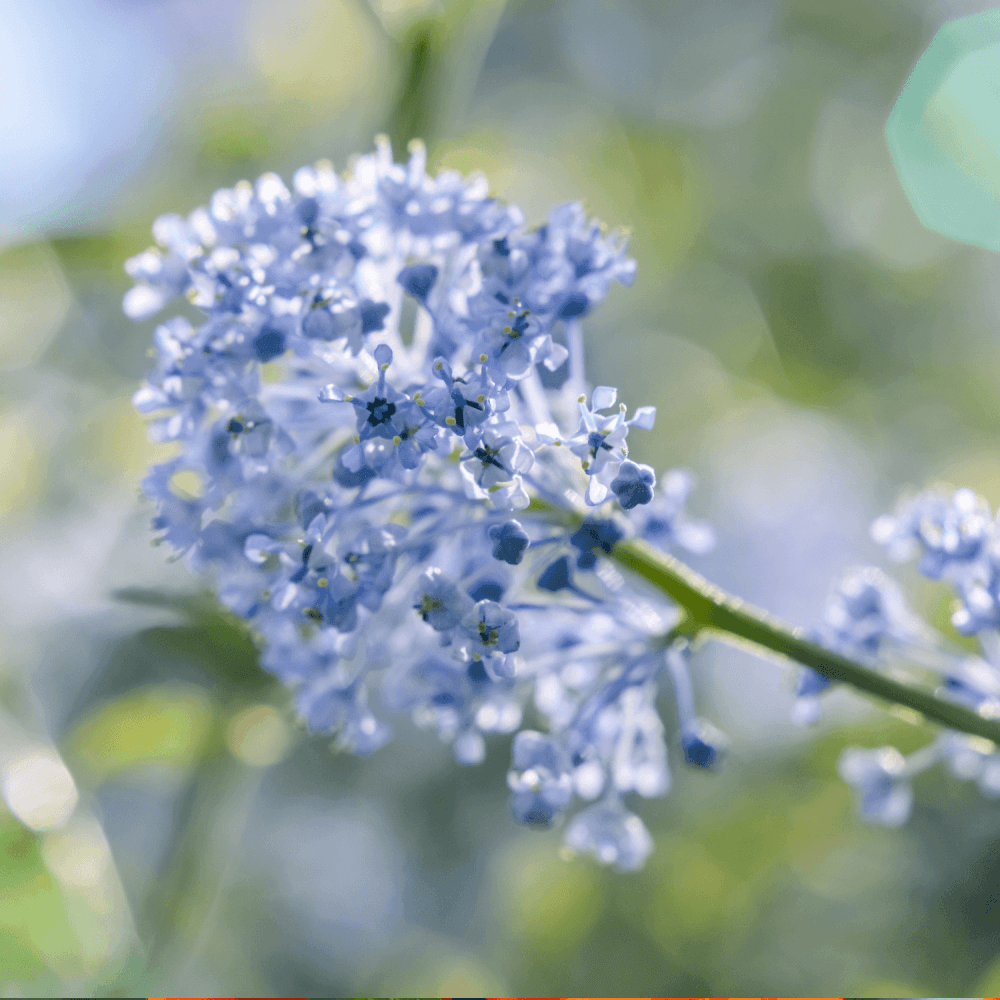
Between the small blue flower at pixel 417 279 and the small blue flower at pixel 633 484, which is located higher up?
the small blue flower at pixel 417 279

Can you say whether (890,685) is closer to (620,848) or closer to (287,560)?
(620,848)

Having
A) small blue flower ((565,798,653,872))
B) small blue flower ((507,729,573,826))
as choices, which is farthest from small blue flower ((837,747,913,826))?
small blue flower ((507,729,573,826))

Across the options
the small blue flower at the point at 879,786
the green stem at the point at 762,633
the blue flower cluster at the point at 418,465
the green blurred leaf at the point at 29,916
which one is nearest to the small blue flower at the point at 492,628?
the blue flower cluster at the point at 418,465

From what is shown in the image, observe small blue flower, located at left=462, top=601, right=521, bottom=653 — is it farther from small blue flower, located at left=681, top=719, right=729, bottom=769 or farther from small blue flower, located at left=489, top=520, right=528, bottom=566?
small blue flower, located at left=681, top=719, right=729, bottom=769

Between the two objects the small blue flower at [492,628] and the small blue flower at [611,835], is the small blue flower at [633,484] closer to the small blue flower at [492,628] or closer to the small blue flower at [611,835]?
the small blue flower at [492,628]

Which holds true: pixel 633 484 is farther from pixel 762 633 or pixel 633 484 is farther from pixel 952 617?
pixel 952 617

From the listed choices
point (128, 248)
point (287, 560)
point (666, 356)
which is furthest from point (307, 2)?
point (287, 560)

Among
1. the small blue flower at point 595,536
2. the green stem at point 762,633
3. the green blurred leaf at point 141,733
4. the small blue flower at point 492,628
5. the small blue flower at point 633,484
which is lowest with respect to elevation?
the green blurred leaf at point 141,733
